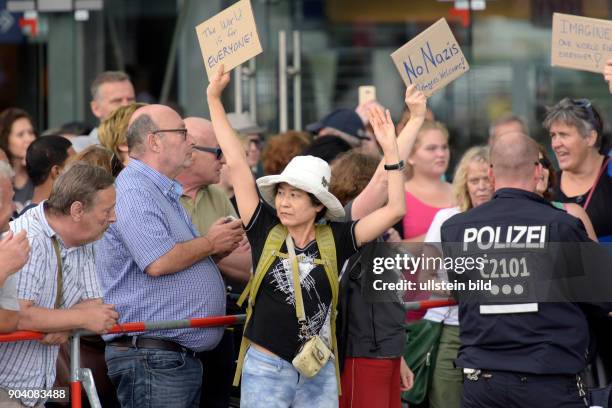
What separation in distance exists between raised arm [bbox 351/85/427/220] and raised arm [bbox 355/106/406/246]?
16 centimetres

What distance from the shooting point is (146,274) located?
6.24 metres

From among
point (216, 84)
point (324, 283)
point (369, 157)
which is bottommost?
point (324, 283)

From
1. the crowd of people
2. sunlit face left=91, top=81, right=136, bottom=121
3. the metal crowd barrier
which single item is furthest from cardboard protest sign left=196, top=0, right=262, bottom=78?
sunlit face left=91, top=81, right=136, bottom=121

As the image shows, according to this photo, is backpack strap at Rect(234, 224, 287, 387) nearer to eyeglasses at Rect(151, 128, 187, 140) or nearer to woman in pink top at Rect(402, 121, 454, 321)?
eyeglasses at Rect(151, 128, 187, 140)

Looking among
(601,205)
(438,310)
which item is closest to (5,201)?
(438,310)

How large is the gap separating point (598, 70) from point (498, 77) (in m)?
5.39

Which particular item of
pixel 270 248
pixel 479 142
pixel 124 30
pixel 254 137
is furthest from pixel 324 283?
pixel 124 30

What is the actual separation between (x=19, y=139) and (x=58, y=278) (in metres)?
4.25

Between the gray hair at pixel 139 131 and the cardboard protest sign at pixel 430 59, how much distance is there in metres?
1.34

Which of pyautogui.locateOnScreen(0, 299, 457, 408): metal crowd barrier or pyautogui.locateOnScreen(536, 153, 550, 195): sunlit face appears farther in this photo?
pyautogui.locateOnScreen(536, 153, 550, 195): sunlit face

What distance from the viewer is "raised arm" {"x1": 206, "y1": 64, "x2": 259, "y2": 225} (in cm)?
618

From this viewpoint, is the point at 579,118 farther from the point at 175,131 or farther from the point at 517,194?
the point at 175,131

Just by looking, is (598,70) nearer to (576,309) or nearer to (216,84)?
(576,309)

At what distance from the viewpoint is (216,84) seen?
6441 mm
